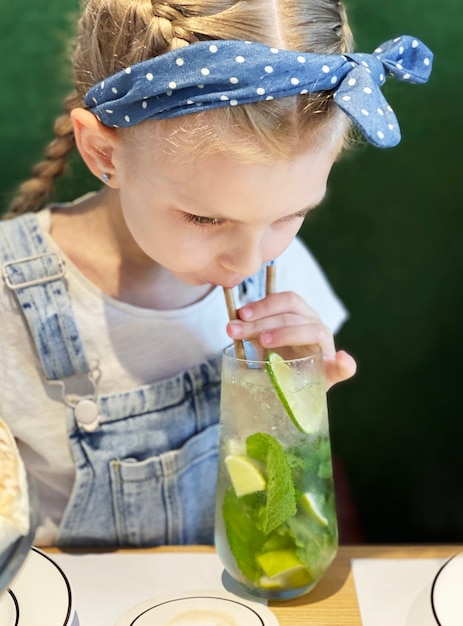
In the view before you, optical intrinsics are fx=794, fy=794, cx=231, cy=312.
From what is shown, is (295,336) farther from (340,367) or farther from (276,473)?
(276,473)

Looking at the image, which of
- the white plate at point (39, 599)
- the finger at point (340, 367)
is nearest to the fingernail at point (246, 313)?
the finger at point (340, 367)

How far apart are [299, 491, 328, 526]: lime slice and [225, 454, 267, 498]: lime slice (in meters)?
0.04

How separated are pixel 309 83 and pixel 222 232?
7.1 inches

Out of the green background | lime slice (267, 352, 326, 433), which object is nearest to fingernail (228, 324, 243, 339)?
lime slice (267, 352, 326, 433)

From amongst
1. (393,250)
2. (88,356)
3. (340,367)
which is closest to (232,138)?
(340,367)

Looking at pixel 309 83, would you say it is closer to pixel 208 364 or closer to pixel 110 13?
pixel 110 13

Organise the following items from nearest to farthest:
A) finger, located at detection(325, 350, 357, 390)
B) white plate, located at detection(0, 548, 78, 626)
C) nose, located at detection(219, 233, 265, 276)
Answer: white plate, located at detection(0, 548, 78, 626)
nose, located at detection(219, 233, 265, 276)
finger, located at detection(325, 350, 357, 390)

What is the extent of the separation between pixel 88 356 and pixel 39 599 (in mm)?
383

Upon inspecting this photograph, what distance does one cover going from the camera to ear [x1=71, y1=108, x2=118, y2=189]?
34.4 inches

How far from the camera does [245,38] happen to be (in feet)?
2.53

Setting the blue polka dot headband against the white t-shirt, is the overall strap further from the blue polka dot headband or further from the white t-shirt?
the blue polka dot headband

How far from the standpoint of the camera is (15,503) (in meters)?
0.60

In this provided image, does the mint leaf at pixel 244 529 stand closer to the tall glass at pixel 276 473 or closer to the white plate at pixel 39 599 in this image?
the tall glass at pixel 276 473

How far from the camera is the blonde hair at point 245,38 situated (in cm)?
78
